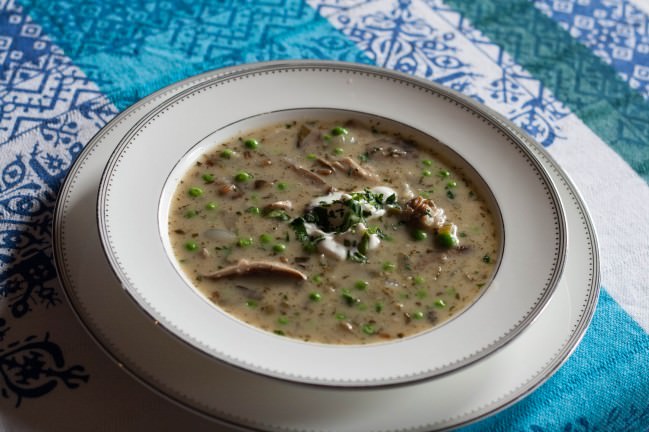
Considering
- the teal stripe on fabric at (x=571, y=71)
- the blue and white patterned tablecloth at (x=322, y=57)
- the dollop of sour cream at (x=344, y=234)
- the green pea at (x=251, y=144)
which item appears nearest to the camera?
the blue and white patterned tablecloth at (x=322, y=57)

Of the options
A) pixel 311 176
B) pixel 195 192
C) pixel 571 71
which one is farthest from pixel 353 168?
pixel 571 71

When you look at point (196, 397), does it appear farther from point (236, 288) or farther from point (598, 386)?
point (598, 386)

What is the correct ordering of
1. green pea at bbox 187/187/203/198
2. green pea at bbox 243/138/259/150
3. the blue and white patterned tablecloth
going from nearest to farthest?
the blue and white patterned tablecloth
green pea at bbox 187/187/203/198
green pea at bbox 243/138/259/150

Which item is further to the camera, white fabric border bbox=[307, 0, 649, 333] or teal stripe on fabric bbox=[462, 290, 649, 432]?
white fabric border bbox=[307, 0, 649, 333]

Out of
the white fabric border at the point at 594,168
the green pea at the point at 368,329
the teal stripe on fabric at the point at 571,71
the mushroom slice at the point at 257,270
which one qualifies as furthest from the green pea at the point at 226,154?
the teal stripe on fabric at the point at 571,71

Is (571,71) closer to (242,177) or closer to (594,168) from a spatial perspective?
(594,168)

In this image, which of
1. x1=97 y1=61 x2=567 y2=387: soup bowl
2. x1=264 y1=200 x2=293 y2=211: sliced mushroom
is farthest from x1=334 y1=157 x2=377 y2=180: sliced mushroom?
x1=264 y1=200 x2=293 y2=211: sliced mushroom

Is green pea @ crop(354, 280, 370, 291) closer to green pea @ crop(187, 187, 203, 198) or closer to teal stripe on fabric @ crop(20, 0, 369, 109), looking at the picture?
green pea @ crop(187, 187, 203, 198)

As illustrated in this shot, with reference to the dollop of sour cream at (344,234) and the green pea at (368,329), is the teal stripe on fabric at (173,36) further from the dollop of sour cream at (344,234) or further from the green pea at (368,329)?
the green pea at (368,329)
